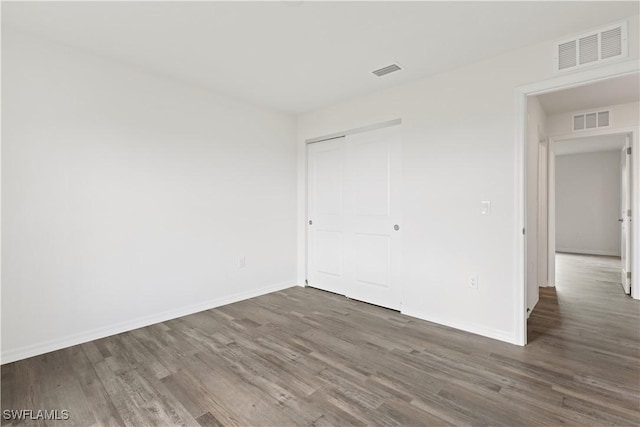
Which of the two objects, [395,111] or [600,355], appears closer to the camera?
[600,355]

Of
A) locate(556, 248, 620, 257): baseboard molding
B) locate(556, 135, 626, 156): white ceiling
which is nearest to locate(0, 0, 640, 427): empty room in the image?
locate(556, 135, 626, 156): white ceiling

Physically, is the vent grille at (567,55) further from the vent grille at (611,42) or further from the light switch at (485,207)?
the light switch at (485,207)

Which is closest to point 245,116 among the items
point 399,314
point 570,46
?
point 399,314

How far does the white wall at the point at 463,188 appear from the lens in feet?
8.44

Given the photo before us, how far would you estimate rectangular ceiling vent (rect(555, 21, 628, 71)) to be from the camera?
6.98 feet

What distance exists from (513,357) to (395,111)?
2552mm

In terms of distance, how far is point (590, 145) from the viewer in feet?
20.8

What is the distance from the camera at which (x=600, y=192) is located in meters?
7.20

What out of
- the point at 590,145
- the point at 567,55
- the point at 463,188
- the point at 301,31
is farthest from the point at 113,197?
the point at 590,145

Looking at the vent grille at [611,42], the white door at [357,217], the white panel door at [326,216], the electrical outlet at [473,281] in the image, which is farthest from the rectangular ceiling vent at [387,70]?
the electrical outlet at [473,281]

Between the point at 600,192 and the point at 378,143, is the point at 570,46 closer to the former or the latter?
the point at 378,143

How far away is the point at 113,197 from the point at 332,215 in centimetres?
249

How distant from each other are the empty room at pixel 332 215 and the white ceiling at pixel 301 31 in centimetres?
2

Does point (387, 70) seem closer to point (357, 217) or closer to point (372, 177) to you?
point (372, 177)
